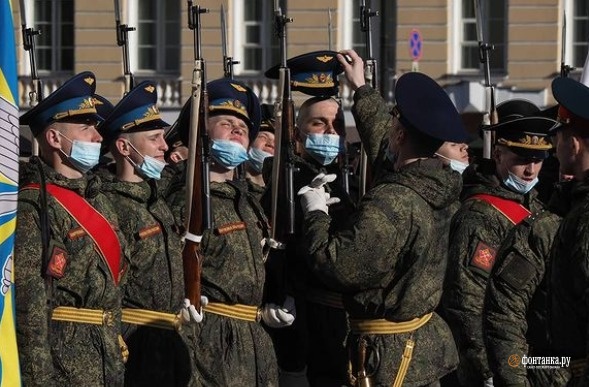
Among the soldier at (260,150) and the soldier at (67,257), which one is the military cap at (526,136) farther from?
the soldier at (67,257)

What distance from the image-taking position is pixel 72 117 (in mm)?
9023

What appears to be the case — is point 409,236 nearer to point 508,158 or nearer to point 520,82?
point 508,158

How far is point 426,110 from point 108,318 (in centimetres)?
187

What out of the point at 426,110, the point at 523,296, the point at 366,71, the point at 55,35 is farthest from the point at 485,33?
the point at 426,110

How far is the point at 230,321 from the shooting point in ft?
31.8

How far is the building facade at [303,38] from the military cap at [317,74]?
18.8 meters

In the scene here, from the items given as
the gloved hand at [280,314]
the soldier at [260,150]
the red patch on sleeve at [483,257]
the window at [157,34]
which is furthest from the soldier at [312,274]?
the window at [157,34]

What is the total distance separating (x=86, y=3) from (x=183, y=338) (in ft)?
72.6

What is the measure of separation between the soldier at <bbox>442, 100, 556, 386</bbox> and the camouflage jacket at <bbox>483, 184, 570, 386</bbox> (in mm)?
1079

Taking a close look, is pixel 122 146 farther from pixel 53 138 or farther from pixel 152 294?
pixel 53 138

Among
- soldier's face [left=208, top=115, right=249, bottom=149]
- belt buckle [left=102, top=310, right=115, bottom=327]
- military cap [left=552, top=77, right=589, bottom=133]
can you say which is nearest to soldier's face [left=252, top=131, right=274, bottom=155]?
soldier's face [left=208, top=115, right=249, bottom=149]

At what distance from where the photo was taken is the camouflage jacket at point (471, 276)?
34.1 feet

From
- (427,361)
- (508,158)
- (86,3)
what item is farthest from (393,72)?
(427,361)

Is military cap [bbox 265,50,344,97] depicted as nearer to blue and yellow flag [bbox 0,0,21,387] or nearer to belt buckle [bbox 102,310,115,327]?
belt buckle [bbox 102,310,115,327]
